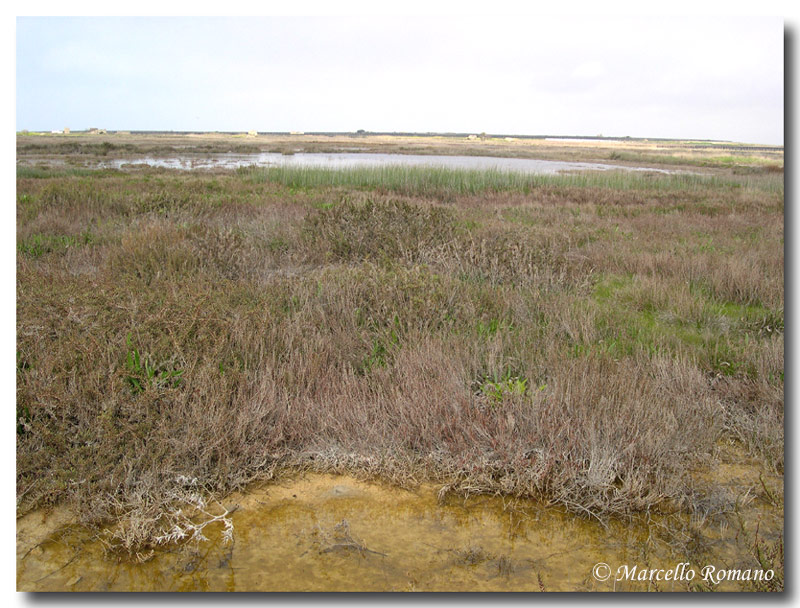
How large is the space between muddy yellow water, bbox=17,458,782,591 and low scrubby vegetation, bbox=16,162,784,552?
148 mm

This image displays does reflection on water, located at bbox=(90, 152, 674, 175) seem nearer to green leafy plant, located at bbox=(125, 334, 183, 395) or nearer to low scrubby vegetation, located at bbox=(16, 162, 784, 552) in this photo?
low scrubby vegetation, located at bbox=(16, 162, 784, 552)

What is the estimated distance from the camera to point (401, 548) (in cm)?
272

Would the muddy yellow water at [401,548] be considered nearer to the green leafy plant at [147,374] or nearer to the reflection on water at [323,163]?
the green leafy plant at [147,374]

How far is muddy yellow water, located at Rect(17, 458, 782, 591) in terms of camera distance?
2.51m

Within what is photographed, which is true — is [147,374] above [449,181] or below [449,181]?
below

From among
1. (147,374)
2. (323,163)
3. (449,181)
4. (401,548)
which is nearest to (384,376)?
(401,548)

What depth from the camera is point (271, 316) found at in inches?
183

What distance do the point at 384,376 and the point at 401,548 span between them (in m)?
1.41

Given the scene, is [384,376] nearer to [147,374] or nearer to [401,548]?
[401,548]

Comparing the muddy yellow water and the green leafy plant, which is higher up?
the green leafy plant

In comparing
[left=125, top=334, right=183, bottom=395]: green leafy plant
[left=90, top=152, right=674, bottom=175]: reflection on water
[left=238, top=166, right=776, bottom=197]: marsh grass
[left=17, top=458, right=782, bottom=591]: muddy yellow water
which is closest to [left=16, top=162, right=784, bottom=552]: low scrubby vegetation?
[left=125, top=334, right=183, bottom=395]: green leafy plant

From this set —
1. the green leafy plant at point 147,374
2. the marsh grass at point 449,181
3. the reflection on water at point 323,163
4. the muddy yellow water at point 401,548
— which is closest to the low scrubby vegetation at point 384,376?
the green leafy plant at point 147,374

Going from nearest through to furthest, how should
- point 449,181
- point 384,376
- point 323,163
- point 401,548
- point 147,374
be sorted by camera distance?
point 401,548 < point 147,374 < point 384,376 < point 449,181 < point 323,163

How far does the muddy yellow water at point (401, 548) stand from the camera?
8.22 ft
